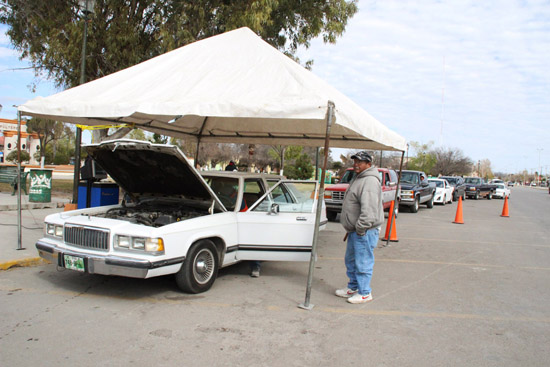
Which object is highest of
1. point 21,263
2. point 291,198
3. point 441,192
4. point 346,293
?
point 291,198

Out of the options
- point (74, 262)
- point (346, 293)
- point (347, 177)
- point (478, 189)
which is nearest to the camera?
point (74, 262)

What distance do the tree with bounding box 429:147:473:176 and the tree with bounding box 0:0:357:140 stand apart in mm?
52990

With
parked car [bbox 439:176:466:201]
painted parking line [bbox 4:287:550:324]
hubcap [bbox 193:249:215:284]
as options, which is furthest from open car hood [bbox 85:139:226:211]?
parked car [bbox 439:176:466:201]

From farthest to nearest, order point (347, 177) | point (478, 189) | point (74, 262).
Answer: point (478, 189), point (347, 177), point (74, 262)

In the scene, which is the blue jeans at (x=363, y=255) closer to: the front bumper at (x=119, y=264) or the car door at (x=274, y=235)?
the car door at (x=274, y=235)

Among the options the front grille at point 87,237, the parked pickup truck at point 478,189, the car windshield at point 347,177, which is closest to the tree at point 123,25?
the car windshield at point 347,177

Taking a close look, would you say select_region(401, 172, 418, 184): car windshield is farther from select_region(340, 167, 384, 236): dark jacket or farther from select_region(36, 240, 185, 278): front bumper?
select_region(36, 240, 185, 278): front bumper

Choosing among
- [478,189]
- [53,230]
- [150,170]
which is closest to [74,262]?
[53,230]

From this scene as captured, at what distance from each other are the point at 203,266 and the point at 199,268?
0.07 meters

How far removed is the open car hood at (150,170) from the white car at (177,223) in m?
0.01

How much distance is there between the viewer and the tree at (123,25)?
42.8 ft

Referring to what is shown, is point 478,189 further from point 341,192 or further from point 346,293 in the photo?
point 346,293

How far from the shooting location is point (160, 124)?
920cm

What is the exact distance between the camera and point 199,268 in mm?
5426
